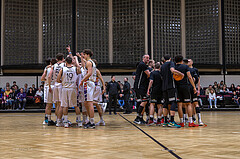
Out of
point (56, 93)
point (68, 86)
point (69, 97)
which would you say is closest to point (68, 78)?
point (68, 86)

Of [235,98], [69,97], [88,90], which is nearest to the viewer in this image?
[88,90]

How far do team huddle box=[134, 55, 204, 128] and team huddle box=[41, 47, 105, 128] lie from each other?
105cm

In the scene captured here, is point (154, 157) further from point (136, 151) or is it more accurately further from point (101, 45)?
point (101, 45)

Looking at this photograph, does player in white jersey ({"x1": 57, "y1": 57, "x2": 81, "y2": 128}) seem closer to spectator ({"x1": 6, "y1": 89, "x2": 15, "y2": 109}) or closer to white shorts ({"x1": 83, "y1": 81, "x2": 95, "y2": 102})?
white shorts ({"x1": 83, "y1": 81, "x2": 95, "y2": 102})

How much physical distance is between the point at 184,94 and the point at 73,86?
2503 millimetres

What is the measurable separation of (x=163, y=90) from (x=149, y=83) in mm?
421

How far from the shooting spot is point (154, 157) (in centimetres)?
299

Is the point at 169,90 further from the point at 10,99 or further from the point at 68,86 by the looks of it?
the point at 10,99

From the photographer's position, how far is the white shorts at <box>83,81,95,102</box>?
246 inches

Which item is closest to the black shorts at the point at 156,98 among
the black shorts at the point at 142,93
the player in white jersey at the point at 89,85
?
the black shorts at the point at 142,93

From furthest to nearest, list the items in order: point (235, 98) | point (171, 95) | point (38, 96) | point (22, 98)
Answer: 1. point (235, 98)
2. point (38, 96)
3. point (22, 98)
4. point (171, 95)

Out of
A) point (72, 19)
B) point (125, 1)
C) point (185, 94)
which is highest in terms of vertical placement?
point (125, 1)

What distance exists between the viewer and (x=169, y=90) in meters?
6.45

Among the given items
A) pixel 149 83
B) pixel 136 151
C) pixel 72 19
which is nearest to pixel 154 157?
pixel 136 151
